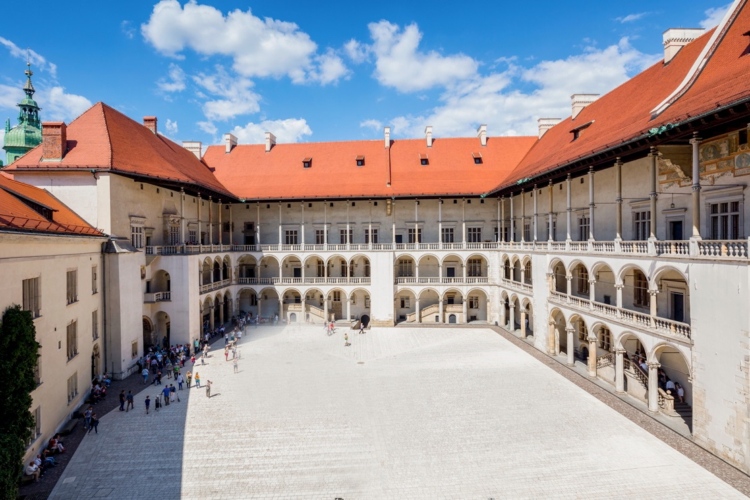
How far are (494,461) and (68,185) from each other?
2534 cm

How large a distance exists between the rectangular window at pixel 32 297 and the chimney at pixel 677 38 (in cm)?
3152

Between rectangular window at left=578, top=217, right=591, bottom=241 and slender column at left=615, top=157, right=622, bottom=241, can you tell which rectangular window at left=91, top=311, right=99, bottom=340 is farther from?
rectangular window at left=578, top=217, right=591, bottom=241

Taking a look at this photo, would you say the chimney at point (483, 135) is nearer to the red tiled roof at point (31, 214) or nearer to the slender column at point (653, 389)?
the slender column at point (653, 389)

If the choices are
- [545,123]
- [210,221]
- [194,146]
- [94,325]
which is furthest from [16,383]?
[545,123]

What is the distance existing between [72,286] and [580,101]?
1345 inches

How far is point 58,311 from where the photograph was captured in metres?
16.7

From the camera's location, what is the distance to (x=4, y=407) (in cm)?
1177

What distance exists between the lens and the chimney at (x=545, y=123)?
121ft

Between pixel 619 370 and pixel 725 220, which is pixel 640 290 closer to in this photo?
pixel 619 370

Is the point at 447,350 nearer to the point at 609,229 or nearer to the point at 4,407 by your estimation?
the point at 609,229

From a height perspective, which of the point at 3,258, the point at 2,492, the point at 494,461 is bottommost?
the point at 494,461

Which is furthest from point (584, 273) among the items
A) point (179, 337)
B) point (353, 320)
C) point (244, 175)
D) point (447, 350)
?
point (244, 175)

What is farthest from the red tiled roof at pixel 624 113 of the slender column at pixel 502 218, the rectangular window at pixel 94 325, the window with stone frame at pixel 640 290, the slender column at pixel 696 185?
the rectangular window at pixel 94 325

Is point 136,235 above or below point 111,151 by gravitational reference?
below
